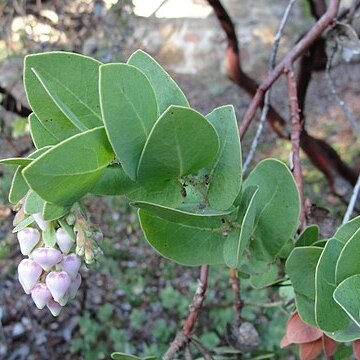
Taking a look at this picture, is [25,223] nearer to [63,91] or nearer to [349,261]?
[63,91]

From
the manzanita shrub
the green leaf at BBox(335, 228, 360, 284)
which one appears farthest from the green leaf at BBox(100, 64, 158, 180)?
the green leaf at BBox(335, 228, 360, 284)

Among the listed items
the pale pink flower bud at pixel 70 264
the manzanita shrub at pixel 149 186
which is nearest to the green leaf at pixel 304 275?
the manzanita shrub at pixel 149 186

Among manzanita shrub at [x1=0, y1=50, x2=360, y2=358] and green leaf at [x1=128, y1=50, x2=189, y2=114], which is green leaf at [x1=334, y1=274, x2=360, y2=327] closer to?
manzanita shrub at [x1=0, y1=50, x2=360, y2=358]

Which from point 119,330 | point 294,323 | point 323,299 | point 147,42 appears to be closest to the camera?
point 323,299

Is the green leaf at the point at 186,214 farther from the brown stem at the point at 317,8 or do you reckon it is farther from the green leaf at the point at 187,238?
the brown stem at the point at 317,8

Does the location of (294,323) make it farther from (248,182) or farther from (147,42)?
(147,42)

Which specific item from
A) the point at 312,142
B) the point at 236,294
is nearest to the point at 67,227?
the point at 236,294

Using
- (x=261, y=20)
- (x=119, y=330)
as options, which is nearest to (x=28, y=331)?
(x=119, y=330)
